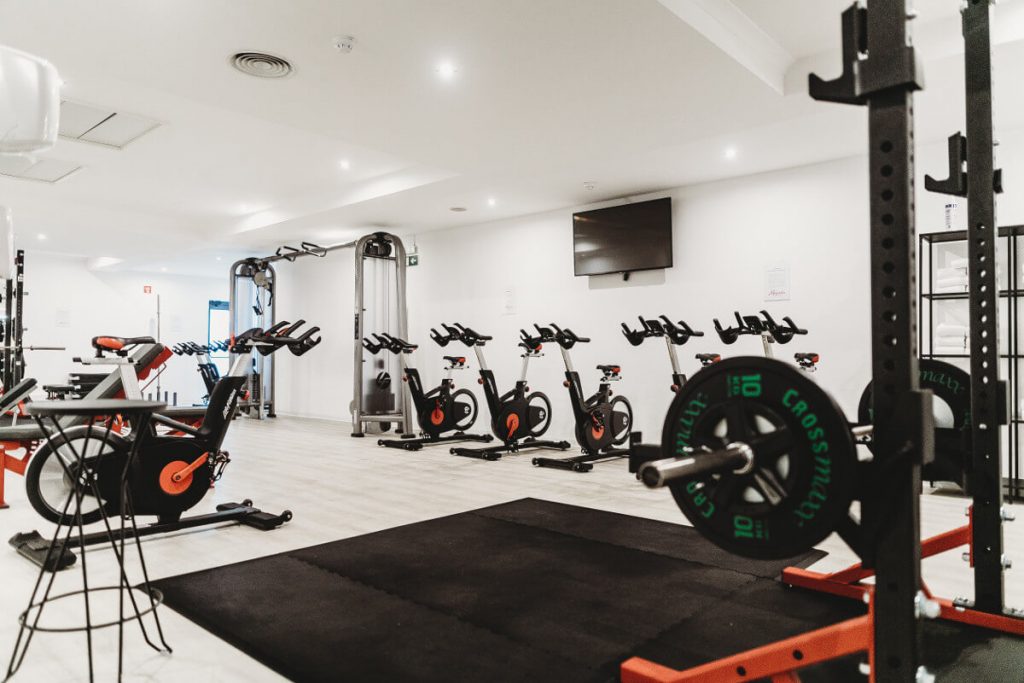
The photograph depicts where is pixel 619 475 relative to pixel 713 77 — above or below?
below

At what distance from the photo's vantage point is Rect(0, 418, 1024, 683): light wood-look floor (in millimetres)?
2152

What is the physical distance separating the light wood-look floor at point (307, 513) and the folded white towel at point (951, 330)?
117 cm

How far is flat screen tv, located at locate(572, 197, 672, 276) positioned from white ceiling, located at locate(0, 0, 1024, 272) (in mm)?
239

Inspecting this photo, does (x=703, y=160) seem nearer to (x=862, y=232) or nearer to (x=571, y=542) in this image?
(x=862, y=232)

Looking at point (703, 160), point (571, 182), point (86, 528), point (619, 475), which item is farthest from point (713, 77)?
point (86, 528)

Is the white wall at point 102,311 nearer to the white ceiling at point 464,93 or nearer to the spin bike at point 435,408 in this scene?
the white ceiling at point 464,93

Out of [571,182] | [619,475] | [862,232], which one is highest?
[571,182]

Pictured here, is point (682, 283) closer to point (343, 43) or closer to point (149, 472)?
point (343, 43)

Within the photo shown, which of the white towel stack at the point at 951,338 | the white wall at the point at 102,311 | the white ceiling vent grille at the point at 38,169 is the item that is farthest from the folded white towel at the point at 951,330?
the white wall at the point at 102,311

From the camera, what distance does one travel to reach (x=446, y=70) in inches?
156

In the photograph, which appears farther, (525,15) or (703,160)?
(703,160)

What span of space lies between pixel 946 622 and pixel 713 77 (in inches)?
123

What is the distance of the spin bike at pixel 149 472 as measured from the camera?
3.25 meters

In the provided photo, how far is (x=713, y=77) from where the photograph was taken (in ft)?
13.3
